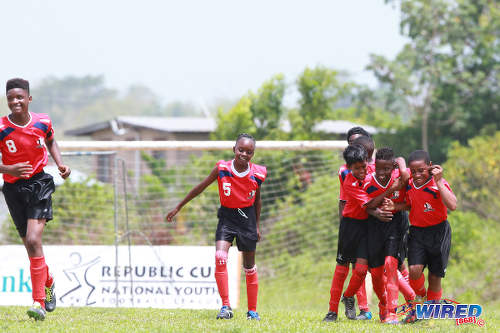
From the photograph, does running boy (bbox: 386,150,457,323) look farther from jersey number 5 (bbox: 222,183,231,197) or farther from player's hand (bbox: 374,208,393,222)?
jersey number 5 (bbox: 222,183,231,197)

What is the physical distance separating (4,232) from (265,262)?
17.5 ft

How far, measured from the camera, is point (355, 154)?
23.0 feet

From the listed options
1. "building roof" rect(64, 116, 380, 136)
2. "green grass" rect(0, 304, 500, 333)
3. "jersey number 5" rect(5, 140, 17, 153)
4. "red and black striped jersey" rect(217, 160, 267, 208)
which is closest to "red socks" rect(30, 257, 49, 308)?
"green grass" rect(0, 304, 500, 333)

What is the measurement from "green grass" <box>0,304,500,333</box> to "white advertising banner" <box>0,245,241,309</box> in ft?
7.58

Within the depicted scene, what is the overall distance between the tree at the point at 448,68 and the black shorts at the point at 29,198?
78.0 feet

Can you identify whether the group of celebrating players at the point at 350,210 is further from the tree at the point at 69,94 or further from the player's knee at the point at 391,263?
the tree at the point at 69,94

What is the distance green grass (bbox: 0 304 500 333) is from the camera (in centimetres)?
619

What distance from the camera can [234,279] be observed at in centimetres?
1041

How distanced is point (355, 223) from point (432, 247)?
79cm

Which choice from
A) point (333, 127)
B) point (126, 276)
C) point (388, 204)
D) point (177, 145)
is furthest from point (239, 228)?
point (333, 127)

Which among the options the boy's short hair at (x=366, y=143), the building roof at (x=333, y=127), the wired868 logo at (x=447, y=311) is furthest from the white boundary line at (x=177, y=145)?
the building roof at (x=333, y=127)

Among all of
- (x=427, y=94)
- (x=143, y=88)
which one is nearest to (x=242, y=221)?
Result: (x=427, y=94)

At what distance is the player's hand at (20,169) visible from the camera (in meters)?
6.91

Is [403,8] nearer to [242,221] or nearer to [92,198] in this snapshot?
[92,198]
